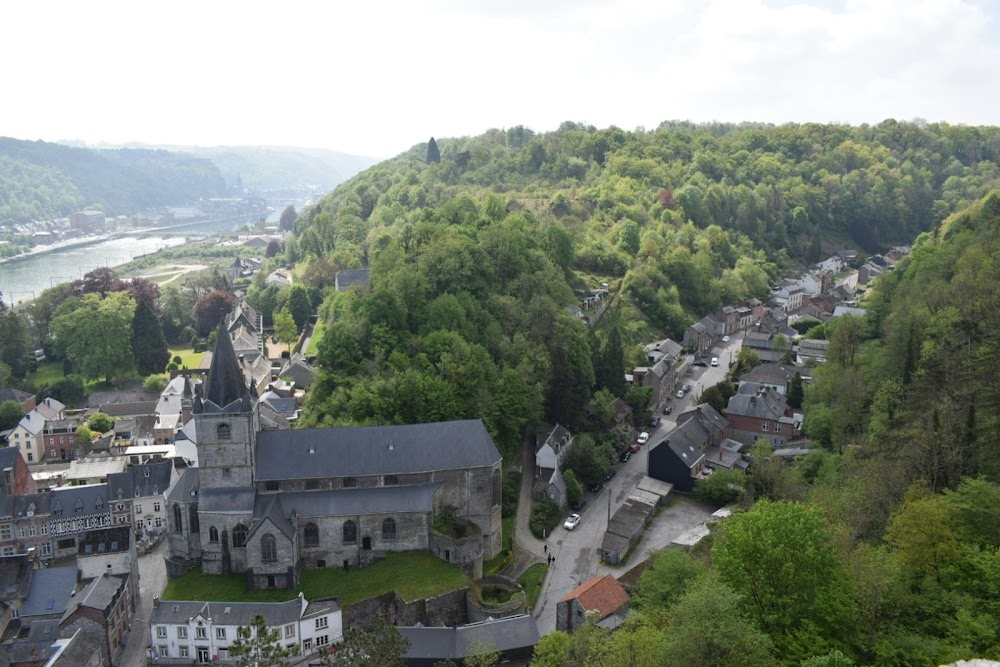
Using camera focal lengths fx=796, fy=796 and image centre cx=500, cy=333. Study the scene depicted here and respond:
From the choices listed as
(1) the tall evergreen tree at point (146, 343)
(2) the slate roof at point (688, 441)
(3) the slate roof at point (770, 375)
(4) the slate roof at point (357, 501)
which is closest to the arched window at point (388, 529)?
(4) the slate roof at point (357, 501)

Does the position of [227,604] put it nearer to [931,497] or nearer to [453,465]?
[453,465]

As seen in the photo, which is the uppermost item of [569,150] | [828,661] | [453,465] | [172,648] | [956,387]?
[569,150]

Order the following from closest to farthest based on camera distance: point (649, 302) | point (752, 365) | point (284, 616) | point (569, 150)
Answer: point (284, 616) → point (752, 365) → point (649, 302) → point (569, 150)

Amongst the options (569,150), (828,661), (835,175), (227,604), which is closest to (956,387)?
(828,661)

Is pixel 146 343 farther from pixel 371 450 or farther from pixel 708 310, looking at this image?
pixel 708 310

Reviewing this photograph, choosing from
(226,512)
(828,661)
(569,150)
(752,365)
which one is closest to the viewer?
(828,661)

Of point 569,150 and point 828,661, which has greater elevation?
point 569,150

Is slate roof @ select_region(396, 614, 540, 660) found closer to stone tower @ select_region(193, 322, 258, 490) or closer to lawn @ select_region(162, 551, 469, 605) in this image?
lawn @ select_region(162, 551, 469, 605)
